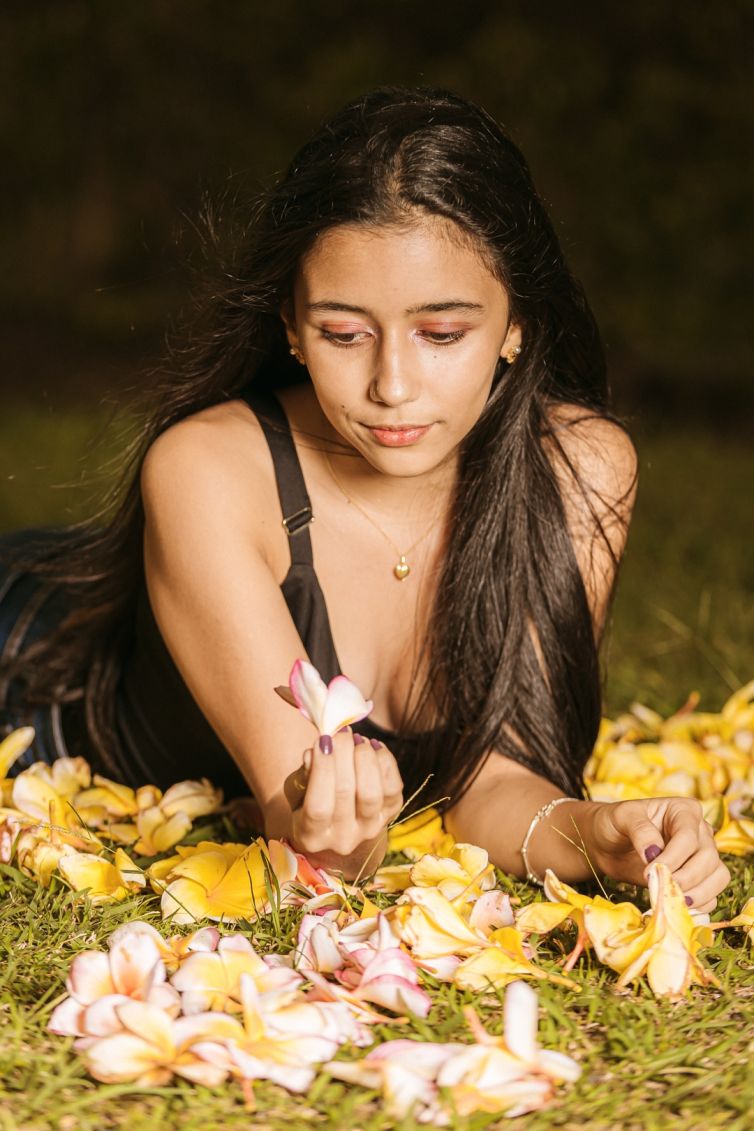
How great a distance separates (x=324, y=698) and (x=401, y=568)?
31.3 inches

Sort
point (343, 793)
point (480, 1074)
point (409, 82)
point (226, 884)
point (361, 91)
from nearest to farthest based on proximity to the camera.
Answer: point (480, 1074) → point (343, 793) → point (226, 884) → point (409, 82) → point (361, 91)

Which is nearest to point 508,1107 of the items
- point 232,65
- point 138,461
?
point 138,461

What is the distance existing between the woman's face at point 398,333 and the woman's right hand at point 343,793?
0.50 metres

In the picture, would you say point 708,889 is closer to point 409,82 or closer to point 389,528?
point 389,528

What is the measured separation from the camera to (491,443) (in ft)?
6.89

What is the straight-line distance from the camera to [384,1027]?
1374 mm

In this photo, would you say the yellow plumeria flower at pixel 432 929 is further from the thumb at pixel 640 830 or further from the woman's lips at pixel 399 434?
the woman's lips at pixel 399 434

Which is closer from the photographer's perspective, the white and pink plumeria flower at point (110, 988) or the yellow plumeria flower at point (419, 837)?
the white and pink plumeria flower at point (110, 988)

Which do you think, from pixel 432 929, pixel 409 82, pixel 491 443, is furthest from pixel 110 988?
pixel 409 82

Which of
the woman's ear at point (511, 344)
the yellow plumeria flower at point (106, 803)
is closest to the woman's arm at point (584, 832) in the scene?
the yellow plumeria flower at point (106, 803)

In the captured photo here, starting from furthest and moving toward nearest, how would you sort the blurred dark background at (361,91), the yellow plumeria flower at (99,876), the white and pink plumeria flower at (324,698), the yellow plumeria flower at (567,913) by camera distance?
the blurred dark background at (361,91), the yellow plumeria flower at (99,876), the yellow plumeria flower at (567,913), the white and pink plumeria flower at (324,698)

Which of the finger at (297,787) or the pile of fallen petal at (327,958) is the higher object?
the finger at (297,787)

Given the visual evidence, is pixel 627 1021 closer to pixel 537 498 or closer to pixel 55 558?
pixel 537 498

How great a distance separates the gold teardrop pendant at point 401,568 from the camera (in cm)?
217
